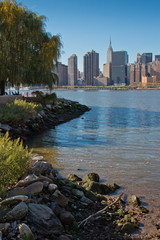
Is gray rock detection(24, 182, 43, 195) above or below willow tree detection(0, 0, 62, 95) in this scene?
below

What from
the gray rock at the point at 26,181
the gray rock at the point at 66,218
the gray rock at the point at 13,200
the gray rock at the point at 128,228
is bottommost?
the gray rock at the point at 128,228

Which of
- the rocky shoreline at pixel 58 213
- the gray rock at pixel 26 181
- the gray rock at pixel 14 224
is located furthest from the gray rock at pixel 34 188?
the gray rock at pixel 14 224

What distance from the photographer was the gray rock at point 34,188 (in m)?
5.04

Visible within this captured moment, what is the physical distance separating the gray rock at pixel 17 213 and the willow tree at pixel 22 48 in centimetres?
1967

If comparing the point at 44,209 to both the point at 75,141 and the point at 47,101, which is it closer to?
the point at 75,141

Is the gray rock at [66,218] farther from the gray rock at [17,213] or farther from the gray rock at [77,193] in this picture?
the gray rock at [77,193]

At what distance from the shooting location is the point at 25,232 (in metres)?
3.88

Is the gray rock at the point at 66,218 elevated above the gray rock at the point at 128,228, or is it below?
above

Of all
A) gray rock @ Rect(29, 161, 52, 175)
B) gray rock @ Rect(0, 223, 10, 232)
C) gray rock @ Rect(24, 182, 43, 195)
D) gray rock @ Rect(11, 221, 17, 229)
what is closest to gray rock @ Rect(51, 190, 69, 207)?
gray rock @ Rect(24, 182, 43, 195)

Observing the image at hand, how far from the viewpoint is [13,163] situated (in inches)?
208

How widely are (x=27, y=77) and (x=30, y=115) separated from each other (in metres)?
9.26

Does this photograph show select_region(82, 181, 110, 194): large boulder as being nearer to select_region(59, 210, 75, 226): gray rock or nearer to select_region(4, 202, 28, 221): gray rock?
select_region(59, 210, 75, 226): gray rock

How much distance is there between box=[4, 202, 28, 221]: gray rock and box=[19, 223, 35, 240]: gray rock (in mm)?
263

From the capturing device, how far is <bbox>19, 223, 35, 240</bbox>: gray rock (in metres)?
3.84
